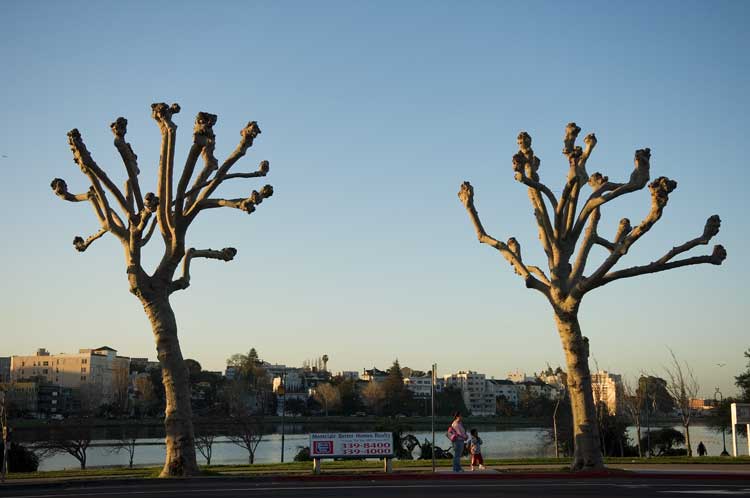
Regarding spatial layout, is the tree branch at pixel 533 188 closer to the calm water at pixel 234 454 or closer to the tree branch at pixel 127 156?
the tree branch at pixel 127 156

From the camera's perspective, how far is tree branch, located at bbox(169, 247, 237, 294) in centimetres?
2356

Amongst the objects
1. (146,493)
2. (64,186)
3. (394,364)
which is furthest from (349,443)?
(394,364)

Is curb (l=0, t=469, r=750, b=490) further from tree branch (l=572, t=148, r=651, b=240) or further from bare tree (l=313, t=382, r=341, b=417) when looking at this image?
bare tree (l=313, t=382, r=341, b=417)

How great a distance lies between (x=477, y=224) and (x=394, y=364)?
446 ft

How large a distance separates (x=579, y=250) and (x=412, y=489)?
8892 millimetres

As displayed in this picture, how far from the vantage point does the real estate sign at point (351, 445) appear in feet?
73.8

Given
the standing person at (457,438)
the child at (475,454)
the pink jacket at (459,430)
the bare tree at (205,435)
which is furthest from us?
the bare tree at (205,435)

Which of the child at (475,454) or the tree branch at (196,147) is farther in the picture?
the child at (475,454)

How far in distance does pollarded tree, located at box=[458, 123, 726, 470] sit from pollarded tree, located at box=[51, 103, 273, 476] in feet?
26.0

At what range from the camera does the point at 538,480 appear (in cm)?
2030

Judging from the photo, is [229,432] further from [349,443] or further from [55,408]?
[55,408]

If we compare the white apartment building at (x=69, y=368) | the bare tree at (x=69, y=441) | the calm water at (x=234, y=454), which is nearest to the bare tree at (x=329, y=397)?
the white apartment building at (x=69, y=368)

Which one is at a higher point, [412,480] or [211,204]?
[211,204]

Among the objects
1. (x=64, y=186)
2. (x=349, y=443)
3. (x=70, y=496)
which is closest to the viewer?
(x=70, y=496)
